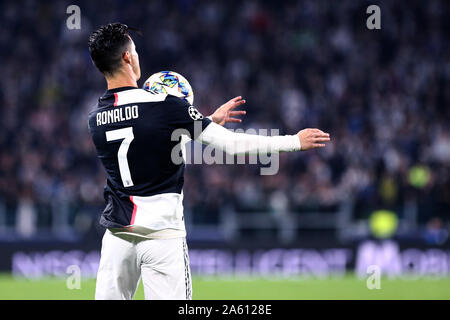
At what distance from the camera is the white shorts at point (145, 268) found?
4.05 metres

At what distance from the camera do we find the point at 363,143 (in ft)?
52.2

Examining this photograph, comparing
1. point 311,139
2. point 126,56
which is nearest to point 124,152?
Result: point 126,56

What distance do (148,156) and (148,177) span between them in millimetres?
116

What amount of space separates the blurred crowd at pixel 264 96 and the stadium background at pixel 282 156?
38 mm

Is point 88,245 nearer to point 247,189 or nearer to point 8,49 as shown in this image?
point 247,189

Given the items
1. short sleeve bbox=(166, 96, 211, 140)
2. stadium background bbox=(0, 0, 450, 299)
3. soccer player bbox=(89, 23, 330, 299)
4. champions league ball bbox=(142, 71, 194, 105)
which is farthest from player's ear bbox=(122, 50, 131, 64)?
stadium background bbox=(0, 0, 450, 299)

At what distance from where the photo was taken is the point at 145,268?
4109mm

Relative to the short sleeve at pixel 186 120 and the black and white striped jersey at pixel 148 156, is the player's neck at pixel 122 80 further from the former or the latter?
the short sleeve at pixel 186 120

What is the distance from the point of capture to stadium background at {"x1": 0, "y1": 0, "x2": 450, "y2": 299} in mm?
13211

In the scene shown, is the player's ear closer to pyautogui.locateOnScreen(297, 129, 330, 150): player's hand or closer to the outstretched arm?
the outstretched arm

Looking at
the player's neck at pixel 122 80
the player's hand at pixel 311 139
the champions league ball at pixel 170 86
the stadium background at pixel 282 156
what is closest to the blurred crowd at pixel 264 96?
the stadium background at pixel 282 156

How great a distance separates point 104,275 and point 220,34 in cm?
1608

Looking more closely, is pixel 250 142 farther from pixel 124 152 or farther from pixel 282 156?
pixel 282 156

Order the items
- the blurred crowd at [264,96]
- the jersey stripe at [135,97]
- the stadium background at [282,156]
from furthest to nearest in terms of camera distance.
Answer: the blurred crowd at [264,96]
the stadium background at [282,156]
the jersey stripe at [135,97]
